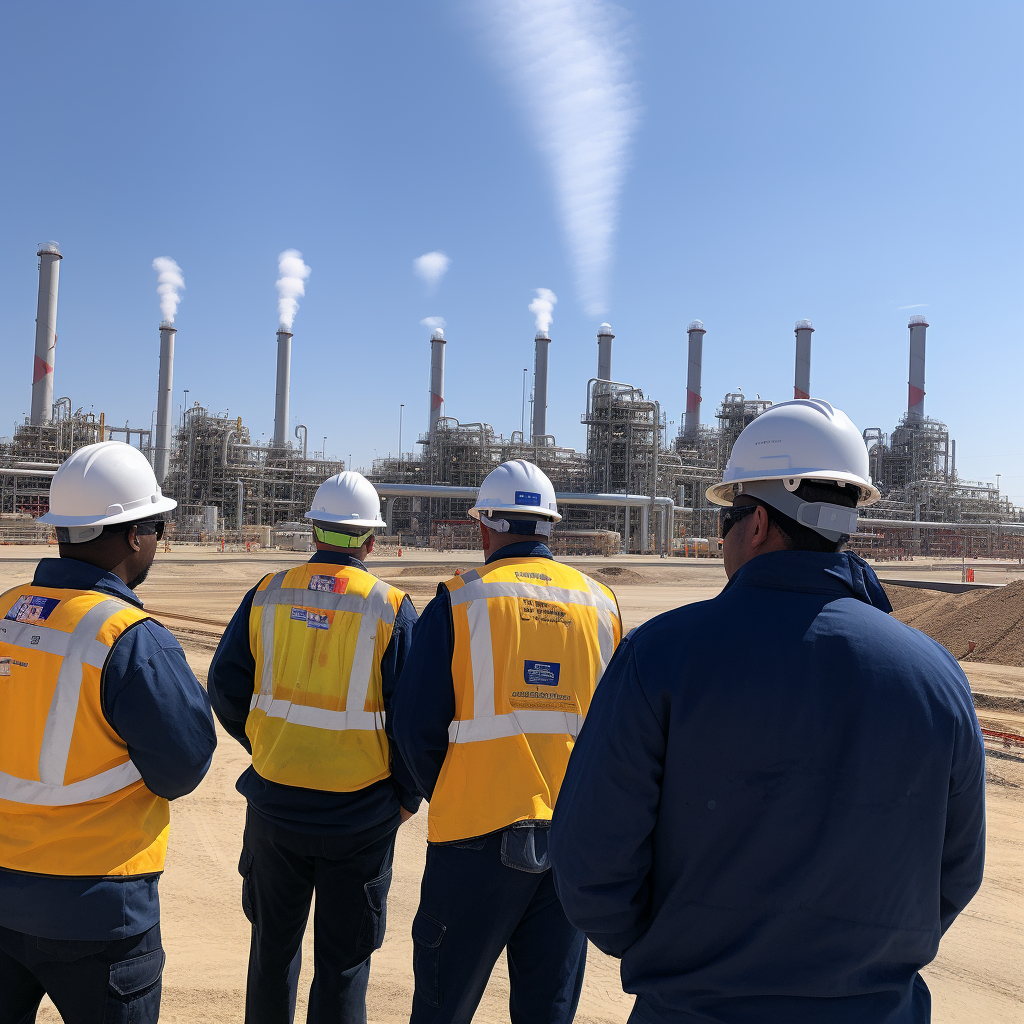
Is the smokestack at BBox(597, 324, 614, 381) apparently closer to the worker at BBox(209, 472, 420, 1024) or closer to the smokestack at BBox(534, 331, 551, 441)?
the smokestack at BBox(534, 331, 551, 441)

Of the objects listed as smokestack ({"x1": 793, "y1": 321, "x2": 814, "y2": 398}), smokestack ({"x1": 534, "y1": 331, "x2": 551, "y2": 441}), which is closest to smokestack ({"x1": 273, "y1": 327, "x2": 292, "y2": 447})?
smokestack ({"x1": 534, "y1": 331, "x2": 551, "y2": 441})

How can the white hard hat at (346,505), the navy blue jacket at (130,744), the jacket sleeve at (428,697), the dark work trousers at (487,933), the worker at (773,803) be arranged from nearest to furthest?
1. the worker at (773,803)
2. the navy blue jacket at (130,744)
3. the dark work trousers at (487,933)
4. the jacket sleeve at (428,697)
5. the white hard hat at (346,505)

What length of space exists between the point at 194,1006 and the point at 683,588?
23.5 m

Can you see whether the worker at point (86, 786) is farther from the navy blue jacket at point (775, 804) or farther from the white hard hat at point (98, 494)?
the navy blue jacket at point (775, 804)

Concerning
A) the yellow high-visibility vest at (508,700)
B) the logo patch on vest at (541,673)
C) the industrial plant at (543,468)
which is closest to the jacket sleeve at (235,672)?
the yellow high-visibility vest at (508,700)

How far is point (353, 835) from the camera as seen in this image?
8.46 feet

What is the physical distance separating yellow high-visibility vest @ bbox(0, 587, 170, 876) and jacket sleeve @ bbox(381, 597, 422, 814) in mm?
821

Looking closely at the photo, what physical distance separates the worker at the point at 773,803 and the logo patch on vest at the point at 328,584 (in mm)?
1511

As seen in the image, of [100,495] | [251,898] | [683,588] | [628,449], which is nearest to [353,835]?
[251,898]

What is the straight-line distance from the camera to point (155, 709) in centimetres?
204

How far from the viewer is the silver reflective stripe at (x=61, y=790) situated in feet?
6.56

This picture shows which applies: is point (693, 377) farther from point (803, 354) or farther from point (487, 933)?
point (487, 933)

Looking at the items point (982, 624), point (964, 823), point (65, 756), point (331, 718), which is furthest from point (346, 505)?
point (982, 624)

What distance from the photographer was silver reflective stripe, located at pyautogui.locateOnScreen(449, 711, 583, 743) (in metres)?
2.31
